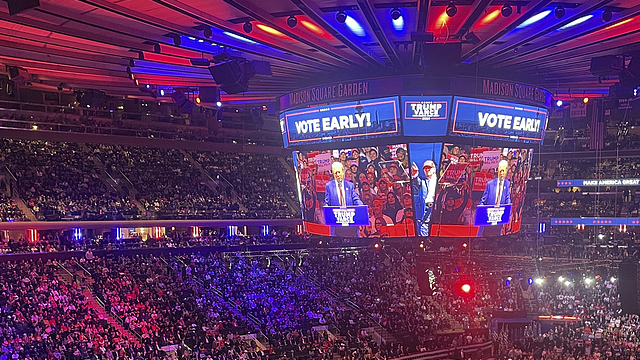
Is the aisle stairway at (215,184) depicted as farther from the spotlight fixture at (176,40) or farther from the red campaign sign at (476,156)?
the spotlight fixture at (176,40)

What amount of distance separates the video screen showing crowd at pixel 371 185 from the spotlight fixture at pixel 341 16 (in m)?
3.80

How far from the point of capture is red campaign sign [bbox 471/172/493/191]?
1258 centimetres

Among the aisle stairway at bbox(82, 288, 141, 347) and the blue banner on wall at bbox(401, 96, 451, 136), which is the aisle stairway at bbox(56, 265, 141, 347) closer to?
the aisle stairway at bbox(82, 288, 141, 347)

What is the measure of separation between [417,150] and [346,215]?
203cm

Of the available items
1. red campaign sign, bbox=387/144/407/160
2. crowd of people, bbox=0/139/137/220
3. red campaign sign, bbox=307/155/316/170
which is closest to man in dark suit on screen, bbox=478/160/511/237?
red campaign sign, bbox=387/144/407/160

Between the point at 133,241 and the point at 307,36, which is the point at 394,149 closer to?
the point at 307,36

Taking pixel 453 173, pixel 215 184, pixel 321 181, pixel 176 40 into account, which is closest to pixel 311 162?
pixel 321 181

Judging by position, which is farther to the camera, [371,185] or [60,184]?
[60,184]

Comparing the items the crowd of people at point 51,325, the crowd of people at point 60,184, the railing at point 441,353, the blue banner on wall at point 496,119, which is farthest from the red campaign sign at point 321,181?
the crowd of people at point 60,184

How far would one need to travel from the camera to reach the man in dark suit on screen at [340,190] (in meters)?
12.8

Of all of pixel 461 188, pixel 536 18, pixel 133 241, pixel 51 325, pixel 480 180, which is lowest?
pixel 51 325

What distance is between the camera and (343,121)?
12453mm

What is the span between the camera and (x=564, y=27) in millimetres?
9812

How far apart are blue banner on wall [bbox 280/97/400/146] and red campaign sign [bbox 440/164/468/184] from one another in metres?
1.34
